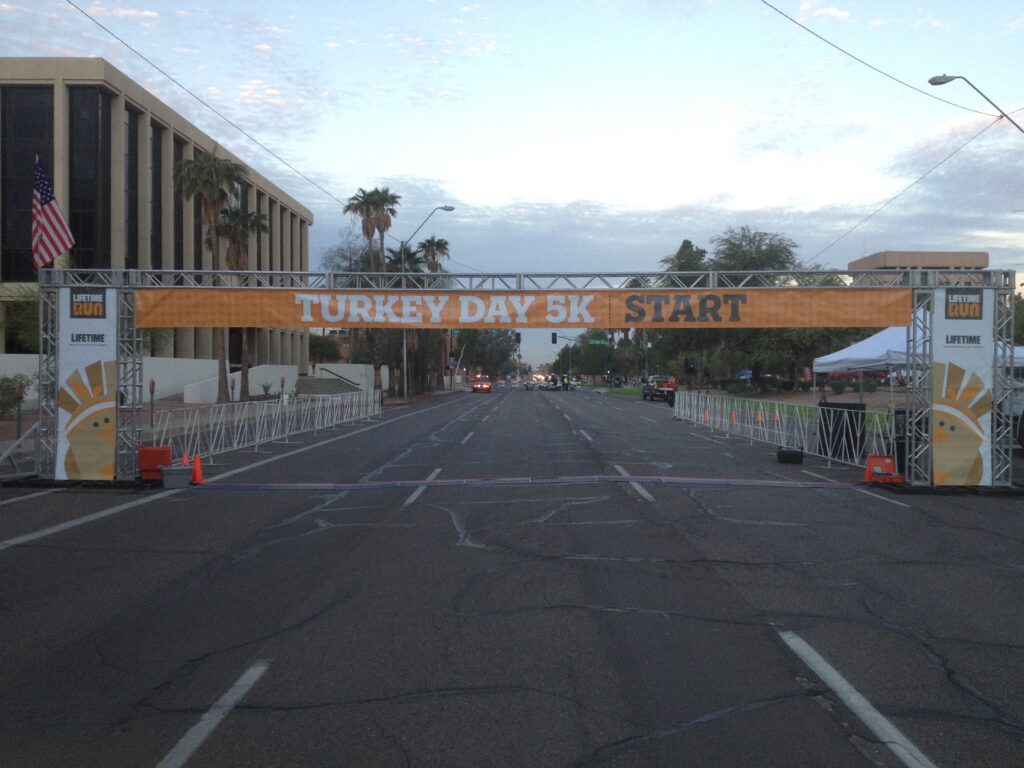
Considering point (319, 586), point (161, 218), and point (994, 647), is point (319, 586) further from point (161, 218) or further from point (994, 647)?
point (161, 218)

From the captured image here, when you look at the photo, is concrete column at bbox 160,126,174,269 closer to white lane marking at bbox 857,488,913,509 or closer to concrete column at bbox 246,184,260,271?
concrete column at bbox 246,184,260,271

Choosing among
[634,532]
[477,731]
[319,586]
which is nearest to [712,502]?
[634,532]

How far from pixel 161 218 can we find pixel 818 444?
42.7 meters

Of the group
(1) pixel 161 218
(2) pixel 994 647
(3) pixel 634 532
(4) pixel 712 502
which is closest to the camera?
(2) pixel 994 647

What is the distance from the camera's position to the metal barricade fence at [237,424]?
23.9 metres

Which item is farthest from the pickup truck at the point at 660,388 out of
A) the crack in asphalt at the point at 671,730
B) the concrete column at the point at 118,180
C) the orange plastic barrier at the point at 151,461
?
the crack in asphalt at the point at 671,730

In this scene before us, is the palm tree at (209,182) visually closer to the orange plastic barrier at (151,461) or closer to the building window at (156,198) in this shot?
the building window at (156,198)

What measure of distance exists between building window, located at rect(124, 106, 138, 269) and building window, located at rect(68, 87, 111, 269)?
7.18 feet

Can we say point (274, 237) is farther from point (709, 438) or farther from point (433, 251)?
point (709, 438)

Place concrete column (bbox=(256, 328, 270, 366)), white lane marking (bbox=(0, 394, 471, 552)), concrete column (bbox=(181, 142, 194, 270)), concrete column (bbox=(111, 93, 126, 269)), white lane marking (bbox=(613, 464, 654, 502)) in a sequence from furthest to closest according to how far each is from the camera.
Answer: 1. concrete column (bbox=(256, 328, 270, 366))
2. concrete column (bbox=(181, 142, 194, 270))
3. concrete column (bbox=(111, 93, 126, 269))
4. white lane marking (bbox=(613, 464, 654, 502))
5. white lane marking (bbox=(0, 394, 471, 552))

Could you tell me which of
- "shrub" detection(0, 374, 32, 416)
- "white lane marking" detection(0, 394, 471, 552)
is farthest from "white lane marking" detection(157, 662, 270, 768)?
"shrub" detection(0, 374, 32, 416)

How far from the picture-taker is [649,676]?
20.5 ft

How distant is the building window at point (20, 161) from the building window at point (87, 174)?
2.85 ft

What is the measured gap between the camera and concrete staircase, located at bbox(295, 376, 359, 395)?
65.0 metres
